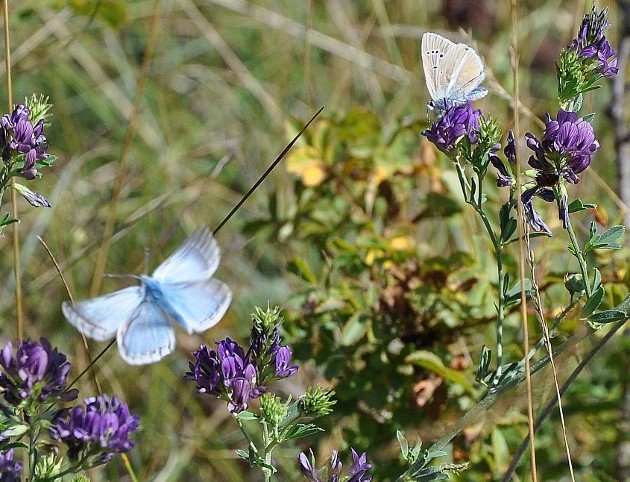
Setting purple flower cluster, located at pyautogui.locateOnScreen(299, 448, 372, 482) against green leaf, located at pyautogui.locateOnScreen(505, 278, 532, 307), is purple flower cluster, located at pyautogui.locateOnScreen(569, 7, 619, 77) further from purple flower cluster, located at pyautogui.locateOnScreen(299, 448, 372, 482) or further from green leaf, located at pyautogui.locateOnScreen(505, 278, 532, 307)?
purple flower cluster, located at pyautogui.locateOnScreen(299, 448, 372, 482)

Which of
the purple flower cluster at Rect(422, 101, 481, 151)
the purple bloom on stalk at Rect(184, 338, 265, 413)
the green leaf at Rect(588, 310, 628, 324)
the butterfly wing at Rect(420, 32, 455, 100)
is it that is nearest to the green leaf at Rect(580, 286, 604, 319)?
the green leaf at Rect(588, 310, 628, 324)

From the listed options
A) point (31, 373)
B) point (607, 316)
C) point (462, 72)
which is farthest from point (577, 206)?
point (31, 373)

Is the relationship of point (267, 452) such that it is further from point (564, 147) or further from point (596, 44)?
point (596, 44)

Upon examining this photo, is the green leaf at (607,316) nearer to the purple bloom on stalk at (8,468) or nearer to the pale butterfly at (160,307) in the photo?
the pale butterfly at (160,307)

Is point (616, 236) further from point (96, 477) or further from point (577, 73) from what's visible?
point (96, 477)

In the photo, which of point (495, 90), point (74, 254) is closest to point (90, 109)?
A: point (74, 254)

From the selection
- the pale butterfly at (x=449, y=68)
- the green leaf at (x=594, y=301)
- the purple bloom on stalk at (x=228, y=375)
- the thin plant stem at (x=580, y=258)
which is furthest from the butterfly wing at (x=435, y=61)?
the purple bloom on stalk at (x=228, y=375)

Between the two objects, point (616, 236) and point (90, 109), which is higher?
point (616, 236)
